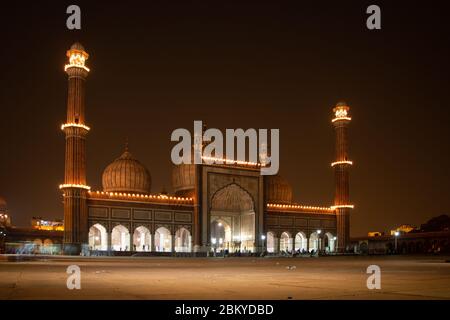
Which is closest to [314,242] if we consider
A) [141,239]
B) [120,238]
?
[141,239]

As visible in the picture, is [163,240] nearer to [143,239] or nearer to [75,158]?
[143,239]

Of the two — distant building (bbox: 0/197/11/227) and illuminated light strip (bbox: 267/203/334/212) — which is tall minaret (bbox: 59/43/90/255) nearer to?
illuminated light strip (bbox: 267/203/334/212)

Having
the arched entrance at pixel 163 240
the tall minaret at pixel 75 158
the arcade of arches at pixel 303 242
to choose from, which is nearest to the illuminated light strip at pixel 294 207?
the arcade of arches at pixel 303 242

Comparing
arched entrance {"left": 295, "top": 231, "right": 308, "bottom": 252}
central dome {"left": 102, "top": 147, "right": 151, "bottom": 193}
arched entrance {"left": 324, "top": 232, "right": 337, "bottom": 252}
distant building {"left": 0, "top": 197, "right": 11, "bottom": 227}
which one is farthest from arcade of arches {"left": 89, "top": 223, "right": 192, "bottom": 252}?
distant building {"left": 0, "top": 197, "right": 11, "bottom": 227}

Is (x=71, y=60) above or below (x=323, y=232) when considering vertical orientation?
above

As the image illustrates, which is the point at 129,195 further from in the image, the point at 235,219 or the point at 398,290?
the point at 398,290

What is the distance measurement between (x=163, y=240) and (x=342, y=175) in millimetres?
19117

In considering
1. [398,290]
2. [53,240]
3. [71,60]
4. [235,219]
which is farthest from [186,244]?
[398,290]

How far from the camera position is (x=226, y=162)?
52531mm

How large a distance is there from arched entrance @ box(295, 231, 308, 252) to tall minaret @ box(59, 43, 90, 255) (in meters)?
25.0

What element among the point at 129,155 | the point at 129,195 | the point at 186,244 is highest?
the point at 129,155

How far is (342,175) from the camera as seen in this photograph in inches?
2263

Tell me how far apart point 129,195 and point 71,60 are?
11829 mm
